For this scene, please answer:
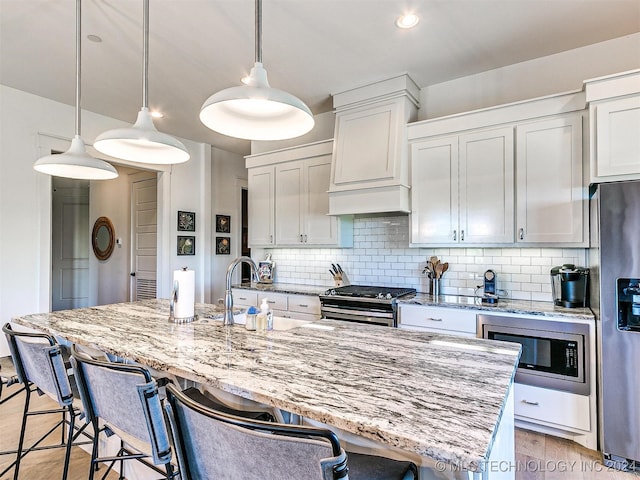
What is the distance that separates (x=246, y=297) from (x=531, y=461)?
2.88m

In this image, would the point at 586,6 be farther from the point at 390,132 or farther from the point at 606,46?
the point at 390,132

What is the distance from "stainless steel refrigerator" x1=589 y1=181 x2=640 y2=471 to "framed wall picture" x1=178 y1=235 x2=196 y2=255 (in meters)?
4.59

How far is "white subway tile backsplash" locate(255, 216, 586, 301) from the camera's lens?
112 inches

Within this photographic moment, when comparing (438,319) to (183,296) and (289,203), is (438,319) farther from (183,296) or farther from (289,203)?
(289,203)

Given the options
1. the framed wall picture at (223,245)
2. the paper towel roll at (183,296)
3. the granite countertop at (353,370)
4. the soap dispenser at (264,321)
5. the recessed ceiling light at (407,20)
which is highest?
the recessed ceiling light at (407,20)

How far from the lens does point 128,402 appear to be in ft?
3.76

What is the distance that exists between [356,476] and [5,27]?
11.7ft

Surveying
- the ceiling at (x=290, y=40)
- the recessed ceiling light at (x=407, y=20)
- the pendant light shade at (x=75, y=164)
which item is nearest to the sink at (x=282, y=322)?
the pendant light shade at (x=75, y=164)

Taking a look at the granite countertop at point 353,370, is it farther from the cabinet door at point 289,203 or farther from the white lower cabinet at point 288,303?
the cabinet door at point 289,203

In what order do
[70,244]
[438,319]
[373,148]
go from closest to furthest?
[438,319] → [373,148] → [70,244]

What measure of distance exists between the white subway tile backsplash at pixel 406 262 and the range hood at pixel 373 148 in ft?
1.46

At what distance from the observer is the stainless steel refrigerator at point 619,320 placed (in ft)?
6.66

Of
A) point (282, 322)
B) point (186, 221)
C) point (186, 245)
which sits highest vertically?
point (186, 221)

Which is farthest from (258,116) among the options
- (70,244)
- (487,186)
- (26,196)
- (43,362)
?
(70,244)
